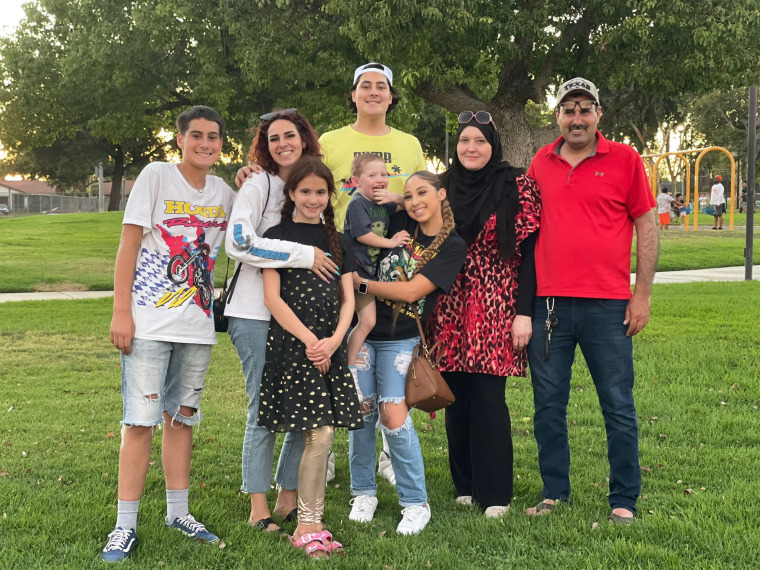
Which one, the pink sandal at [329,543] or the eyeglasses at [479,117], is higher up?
the eyeglasses at [479,117]

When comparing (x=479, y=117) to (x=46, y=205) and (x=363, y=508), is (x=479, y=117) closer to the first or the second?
(x=363, y=508)

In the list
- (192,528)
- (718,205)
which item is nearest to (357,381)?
(192,528)

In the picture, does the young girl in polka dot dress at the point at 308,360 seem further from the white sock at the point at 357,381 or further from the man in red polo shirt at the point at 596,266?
the man in red polo shirt at the point at 596,266

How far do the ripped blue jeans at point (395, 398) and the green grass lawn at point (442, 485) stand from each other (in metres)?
0.26

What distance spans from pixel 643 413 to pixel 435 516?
8.93 ft

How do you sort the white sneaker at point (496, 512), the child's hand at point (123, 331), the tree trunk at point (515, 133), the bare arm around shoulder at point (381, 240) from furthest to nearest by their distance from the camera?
the tree trunk at point (515, 133)
the white sneaker at point (496, 512)
the bare arm around shoulder at point (381, 240)
the child's hand at point (123, 331)

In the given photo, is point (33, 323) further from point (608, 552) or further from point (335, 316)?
point (608, 552)

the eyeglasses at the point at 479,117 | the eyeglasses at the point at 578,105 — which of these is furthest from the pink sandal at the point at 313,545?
the eyeglasses at the point at 578,105

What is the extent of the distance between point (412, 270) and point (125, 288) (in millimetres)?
1364

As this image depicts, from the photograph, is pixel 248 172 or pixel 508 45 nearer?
pixel 248 172

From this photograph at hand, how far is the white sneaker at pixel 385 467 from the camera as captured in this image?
474 centimetres

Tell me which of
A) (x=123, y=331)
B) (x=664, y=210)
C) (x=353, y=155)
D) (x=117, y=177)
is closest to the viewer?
(x=123, y=331)

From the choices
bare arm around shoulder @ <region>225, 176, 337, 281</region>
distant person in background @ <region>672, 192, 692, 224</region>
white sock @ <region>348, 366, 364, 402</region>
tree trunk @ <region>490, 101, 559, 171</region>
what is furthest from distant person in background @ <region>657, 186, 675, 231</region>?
bare arm around shoulder @ <region>225, 176, 337, 281</region>

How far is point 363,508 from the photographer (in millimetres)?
4004
